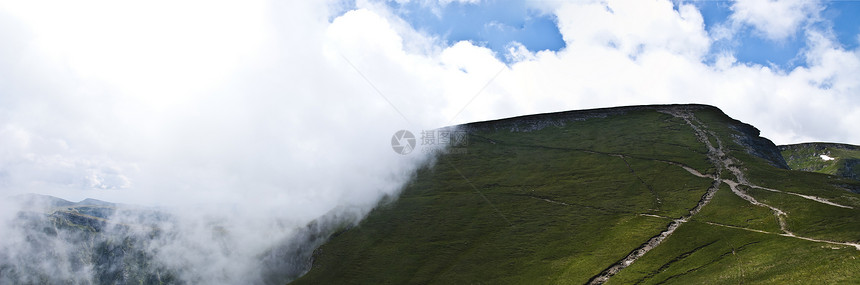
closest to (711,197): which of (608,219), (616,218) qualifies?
(616,218)

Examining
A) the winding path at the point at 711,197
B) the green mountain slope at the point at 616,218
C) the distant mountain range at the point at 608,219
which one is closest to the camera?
the green mountain slope at the point at 616,218

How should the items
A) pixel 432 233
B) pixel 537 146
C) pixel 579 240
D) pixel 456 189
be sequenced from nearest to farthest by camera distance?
1. pixel 579 240
2. pixel 432 233
3. pixel 456 189
4. pixel 537 146

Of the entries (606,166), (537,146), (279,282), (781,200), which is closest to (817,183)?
(781,200)

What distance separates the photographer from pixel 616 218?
354ft

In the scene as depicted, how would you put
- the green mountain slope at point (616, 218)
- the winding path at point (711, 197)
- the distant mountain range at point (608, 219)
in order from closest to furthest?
the green mountain slope at point (616, 218)
the distant mountain range at point (608, 219)
the winding path at point (711, 197)

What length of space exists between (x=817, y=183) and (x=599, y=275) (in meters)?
67.5

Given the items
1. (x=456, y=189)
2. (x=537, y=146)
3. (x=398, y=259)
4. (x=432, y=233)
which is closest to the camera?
(x=398, y=259)

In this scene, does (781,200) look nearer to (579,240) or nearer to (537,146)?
(579,240)

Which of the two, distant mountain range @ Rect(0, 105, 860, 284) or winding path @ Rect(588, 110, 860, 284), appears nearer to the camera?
distant mountain range @ Rect(0, 105, 860, 284)

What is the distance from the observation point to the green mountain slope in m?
74.1

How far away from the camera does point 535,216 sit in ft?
402

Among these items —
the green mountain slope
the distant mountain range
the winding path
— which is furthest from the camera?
the winding path

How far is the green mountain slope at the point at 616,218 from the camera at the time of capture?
74.1m

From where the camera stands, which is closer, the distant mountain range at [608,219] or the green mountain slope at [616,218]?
the green mountain slope at [616,218]
